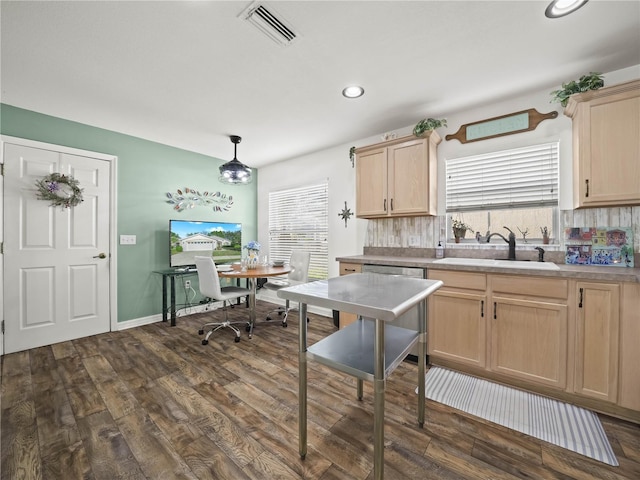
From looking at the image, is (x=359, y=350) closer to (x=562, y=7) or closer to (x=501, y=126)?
(x=562, y=7)

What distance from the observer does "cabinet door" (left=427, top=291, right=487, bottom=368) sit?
7.30 ft

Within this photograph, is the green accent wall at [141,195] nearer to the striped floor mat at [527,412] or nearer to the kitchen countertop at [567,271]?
the kitchen countertop at [567,271]

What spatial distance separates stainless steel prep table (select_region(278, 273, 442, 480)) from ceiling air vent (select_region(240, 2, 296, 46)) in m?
1.66

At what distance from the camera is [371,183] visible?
3201 mm

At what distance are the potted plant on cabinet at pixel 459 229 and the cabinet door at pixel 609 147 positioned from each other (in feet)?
3.01

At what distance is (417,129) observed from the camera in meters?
2.82

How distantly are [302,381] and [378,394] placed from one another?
451 mm

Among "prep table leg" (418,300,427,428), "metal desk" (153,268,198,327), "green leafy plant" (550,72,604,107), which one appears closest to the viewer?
"prep table leg" (418,300,427,428)

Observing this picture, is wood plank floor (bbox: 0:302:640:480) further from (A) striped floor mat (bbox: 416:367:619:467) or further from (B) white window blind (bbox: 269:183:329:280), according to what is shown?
(B) white window blind (bbox: 269:183:329:280)

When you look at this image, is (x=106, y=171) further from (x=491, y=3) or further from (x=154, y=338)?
(x=491, y=3)

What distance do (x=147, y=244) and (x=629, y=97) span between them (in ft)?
16.8

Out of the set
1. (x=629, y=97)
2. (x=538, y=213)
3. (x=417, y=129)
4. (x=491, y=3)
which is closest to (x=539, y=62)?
(x=629, y=97)

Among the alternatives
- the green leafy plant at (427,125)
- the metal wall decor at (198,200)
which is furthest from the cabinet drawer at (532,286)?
the metal wall decor at (198,200)

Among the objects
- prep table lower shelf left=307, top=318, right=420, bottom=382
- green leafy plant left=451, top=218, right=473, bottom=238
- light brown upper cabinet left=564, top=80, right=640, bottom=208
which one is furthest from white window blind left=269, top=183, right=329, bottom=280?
light brown upper cabinet left=564, top=80, right=640, bottom=208
